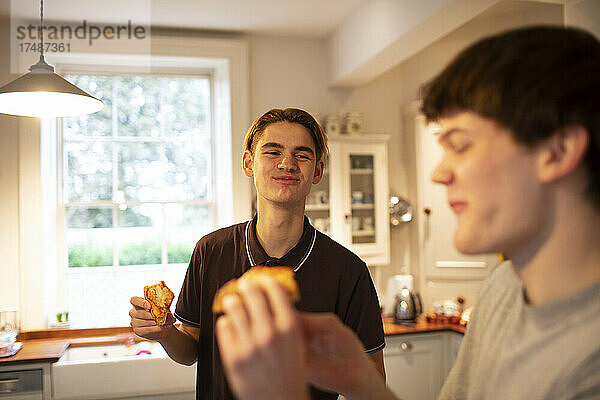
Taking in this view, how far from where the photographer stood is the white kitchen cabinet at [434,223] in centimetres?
365

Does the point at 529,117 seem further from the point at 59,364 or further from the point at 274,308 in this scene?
the point at 59,364

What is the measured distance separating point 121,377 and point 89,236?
118 cm

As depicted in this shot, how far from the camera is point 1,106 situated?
234cm

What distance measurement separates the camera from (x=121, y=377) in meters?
3.04

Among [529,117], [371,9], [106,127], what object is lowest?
[529,117]

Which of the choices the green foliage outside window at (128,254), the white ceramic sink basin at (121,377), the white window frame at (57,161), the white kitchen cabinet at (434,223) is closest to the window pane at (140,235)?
the green foliage outside window at (128,254)

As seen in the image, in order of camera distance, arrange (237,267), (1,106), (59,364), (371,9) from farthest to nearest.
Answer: (371,9), (59,364), (1,106), (237,267)

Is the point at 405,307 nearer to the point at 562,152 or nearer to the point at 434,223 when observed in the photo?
the point at 434,223

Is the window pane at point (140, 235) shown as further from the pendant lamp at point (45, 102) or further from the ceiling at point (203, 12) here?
the pendant lamp at point (45, 102)

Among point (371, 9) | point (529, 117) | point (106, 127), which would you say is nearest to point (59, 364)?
point (106, 127)

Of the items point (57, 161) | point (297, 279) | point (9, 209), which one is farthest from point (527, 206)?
point (57, 161)

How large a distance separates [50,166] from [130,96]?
76 cm

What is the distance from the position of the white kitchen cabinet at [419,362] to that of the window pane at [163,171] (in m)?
1.81

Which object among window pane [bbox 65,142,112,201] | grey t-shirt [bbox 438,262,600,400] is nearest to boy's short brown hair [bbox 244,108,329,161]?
grey t-shirt [bbox 438,262,600,400]
